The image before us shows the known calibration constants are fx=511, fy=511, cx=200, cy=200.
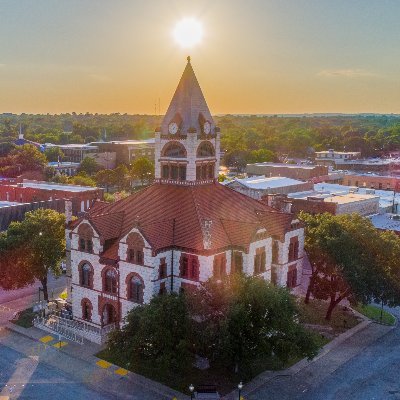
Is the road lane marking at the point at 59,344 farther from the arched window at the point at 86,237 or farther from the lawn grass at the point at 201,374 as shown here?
the arched window at the point at 86,237

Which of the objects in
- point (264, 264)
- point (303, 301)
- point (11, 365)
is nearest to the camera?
point (11, 365)

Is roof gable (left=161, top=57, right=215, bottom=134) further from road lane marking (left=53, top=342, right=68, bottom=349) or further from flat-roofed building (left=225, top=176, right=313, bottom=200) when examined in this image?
flat-roofed building (left=225, top=176, right=313, bottom=200)

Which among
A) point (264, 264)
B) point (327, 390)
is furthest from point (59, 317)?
point (327, 390)

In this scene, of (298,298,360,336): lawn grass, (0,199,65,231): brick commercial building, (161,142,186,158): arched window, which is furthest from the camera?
(0,199,65,231): brick commercial building

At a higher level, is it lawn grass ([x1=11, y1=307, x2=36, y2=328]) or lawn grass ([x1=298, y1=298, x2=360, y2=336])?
lawn grass ([x1=11, y1=307, x2=36, y2=328])

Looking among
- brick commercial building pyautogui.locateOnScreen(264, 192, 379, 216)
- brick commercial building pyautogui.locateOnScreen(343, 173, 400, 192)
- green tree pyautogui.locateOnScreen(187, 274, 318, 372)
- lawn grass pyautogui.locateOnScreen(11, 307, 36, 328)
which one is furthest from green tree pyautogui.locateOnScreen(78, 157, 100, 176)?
green tree pyautogui.locateOnScreen(187, 274, 318, 372)

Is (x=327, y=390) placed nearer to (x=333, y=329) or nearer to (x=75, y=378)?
(x=333, y=329)

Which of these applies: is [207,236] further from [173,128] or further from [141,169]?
[141,169]
